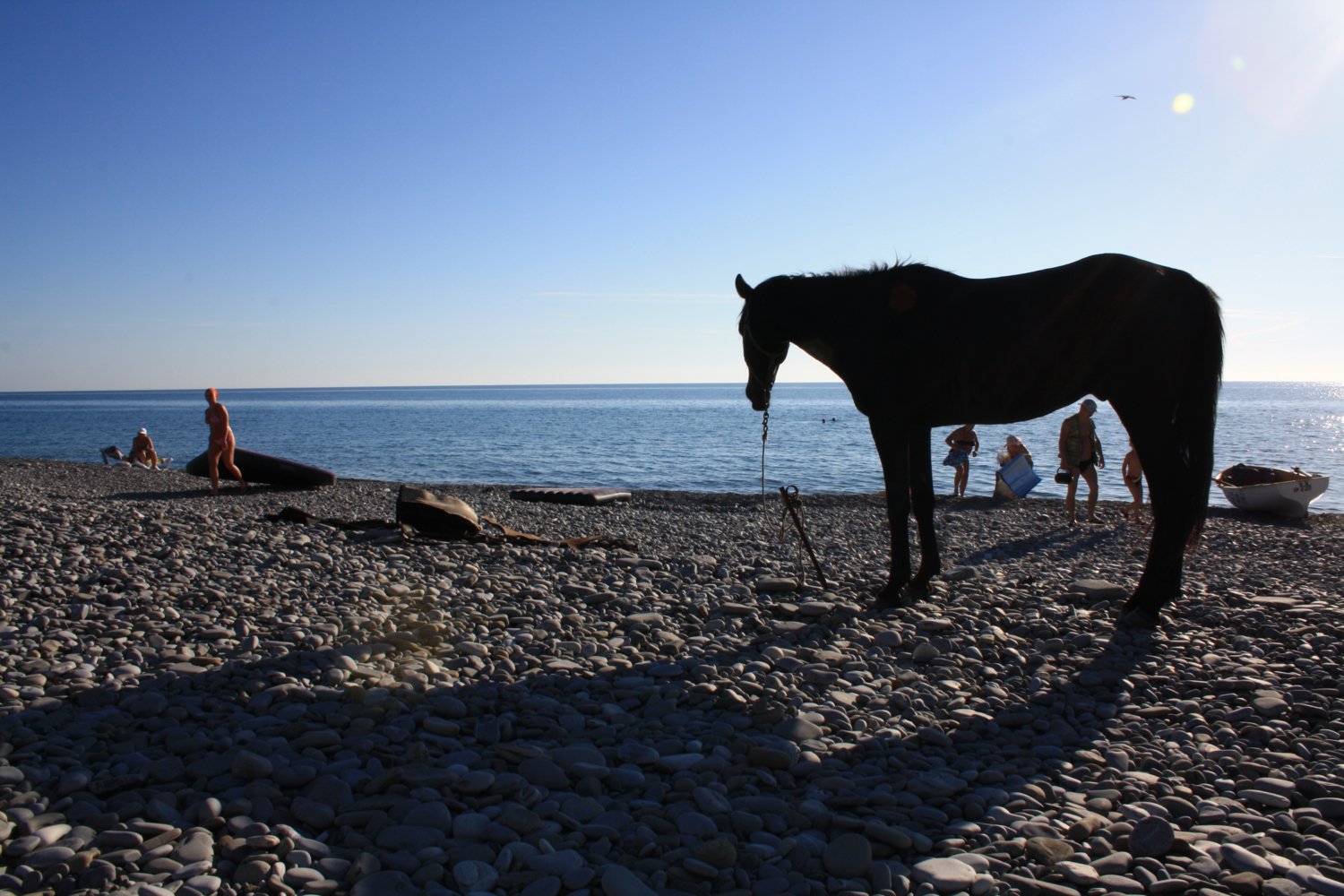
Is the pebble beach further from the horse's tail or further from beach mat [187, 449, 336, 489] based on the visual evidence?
beach mat [187, 449, 336, 489]

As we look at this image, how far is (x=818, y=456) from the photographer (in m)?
43.8

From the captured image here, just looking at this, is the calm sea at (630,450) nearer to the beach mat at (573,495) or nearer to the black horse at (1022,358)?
the beach mat at (573,495)

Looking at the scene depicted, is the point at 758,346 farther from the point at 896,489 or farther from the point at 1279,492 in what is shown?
the point at 1279,492

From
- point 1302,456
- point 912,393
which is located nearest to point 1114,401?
point 912,393

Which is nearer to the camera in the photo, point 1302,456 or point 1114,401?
point 1114,401

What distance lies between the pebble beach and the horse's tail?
4.54 feet

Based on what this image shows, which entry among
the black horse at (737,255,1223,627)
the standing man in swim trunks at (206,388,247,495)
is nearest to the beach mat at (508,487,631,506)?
the standing man in swim trunks at (206,388,247,495)

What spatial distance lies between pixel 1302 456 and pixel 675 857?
53.3 meters

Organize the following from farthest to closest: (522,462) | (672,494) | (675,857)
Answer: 1. (522,462)
2. (672,494)
3. (675,857)

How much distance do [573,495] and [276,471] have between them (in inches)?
352

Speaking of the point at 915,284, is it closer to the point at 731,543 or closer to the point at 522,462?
the point at 731,543

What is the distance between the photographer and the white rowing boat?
1798cm

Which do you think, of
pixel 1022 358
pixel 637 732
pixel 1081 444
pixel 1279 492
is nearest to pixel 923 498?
pixel 1022 358

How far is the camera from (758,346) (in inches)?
274
